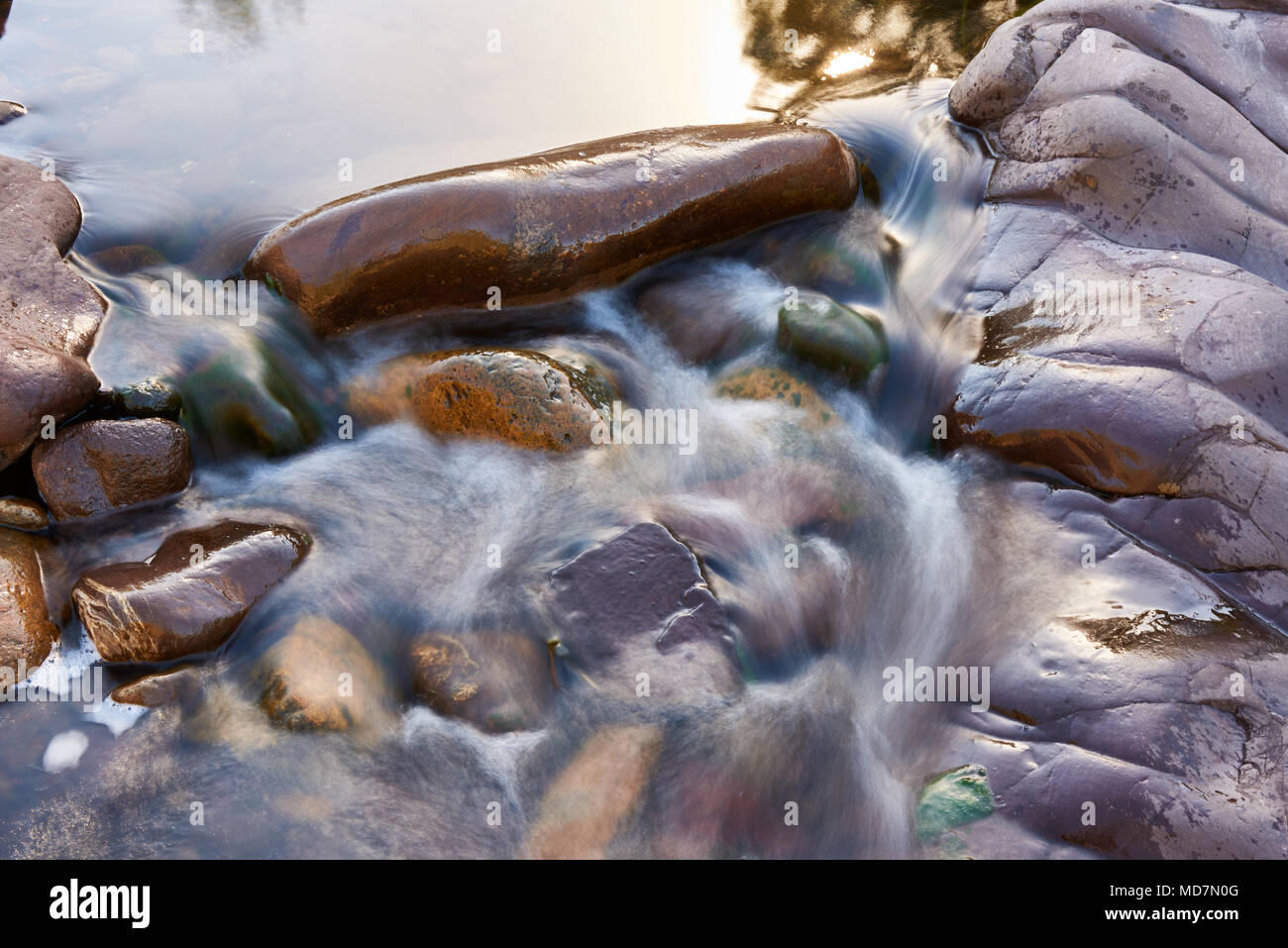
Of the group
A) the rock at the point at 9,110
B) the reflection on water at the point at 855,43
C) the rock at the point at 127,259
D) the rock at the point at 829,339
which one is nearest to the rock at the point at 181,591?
the rock at the point at 127,259

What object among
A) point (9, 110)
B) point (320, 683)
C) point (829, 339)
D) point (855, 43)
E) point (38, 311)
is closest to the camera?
point (320, 683)

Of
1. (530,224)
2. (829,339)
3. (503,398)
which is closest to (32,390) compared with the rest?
(503,398)

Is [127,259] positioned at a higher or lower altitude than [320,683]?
higher

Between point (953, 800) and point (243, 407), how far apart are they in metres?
4.32

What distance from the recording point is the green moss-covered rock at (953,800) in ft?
12.6

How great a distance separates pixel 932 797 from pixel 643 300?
3724 mm

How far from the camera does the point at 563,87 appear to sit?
26.0 ft

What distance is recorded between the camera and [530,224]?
5.80 meters

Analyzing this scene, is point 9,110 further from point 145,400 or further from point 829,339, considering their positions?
point 829,339

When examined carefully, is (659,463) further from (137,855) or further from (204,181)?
(204,181)

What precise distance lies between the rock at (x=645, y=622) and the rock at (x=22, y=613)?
241 cm

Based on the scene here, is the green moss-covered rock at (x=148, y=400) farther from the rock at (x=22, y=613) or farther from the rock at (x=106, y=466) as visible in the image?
the rock at (x=22, y=613)

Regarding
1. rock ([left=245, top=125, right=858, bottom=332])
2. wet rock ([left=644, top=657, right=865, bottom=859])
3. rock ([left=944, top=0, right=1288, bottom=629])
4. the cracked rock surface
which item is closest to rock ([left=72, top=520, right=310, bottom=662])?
rock ([left=245, top=125, right=858, bottom=332])
